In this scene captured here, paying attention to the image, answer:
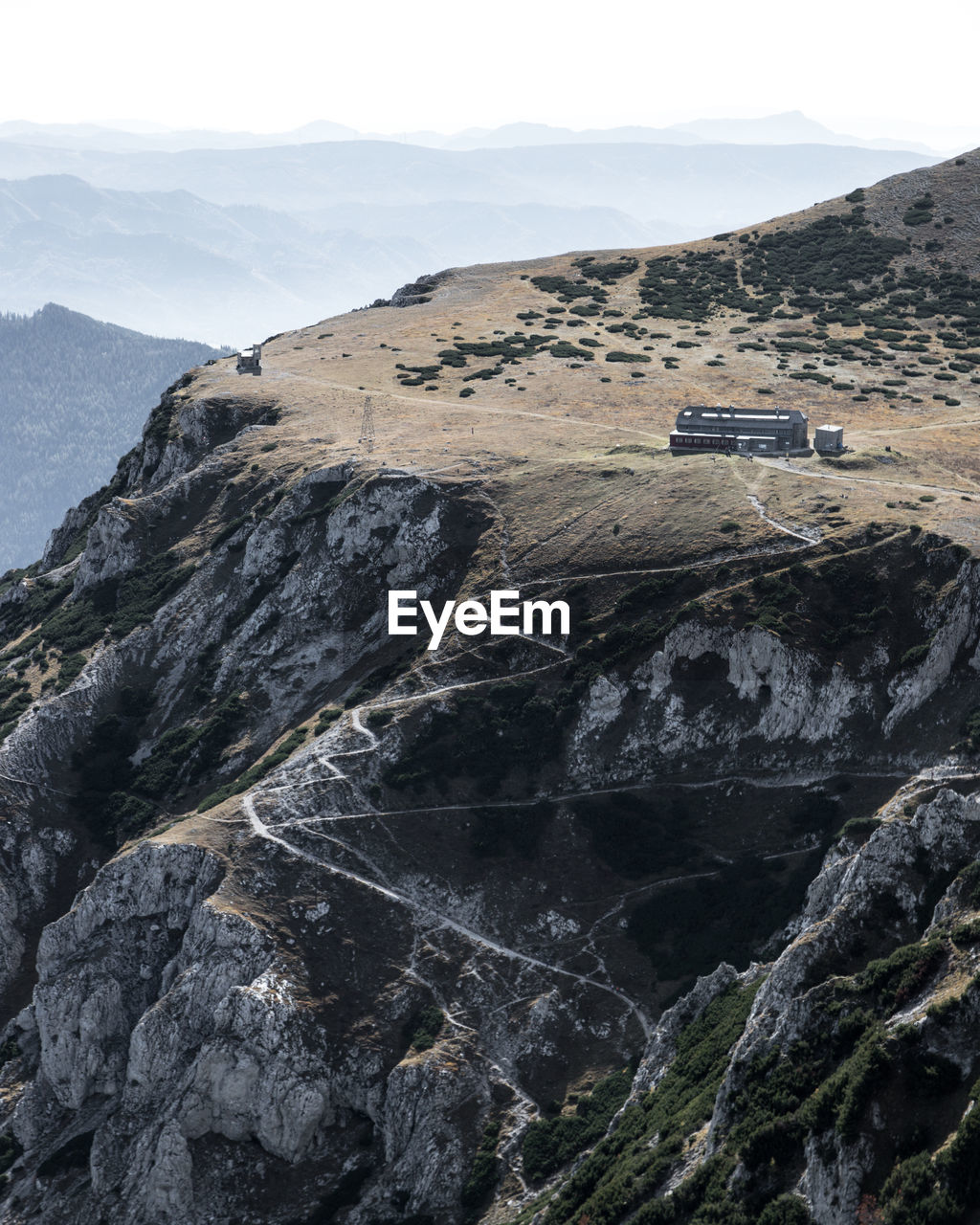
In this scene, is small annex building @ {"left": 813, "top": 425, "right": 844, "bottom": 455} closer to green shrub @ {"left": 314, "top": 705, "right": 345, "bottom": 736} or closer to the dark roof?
the dark roof

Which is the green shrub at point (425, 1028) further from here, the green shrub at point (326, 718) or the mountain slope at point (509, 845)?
the green shrub at point (326, 718)

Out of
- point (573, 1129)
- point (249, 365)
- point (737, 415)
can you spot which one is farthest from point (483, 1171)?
point (249, 365)

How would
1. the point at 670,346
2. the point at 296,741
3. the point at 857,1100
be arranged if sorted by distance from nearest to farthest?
the point at 857,1100
the point at 296,741
the point at 670,346

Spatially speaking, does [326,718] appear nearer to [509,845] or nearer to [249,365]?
[509,845]

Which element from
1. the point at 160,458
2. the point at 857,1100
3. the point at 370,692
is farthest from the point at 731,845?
the point at 160,458

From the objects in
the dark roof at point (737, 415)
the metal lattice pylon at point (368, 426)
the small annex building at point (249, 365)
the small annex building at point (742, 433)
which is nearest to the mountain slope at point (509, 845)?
the small annex building at point (742, 433)

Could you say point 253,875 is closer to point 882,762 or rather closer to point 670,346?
point 882,762
